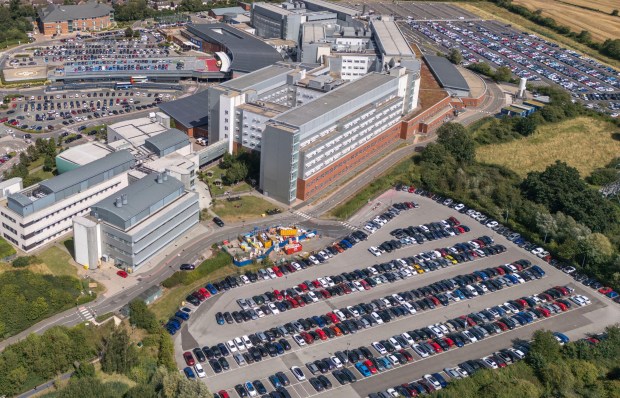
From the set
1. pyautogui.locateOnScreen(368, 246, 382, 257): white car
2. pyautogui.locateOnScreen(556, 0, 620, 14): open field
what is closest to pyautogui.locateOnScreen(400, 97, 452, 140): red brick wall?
pyautogui.locateOnScreen(368, 246, 382, 257): white car

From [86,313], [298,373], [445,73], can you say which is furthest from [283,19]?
[298,373]

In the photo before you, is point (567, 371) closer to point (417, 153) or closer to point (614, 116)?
point (417, 153)

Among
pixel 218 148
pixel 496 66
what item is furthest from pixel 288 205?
pixel 496 66

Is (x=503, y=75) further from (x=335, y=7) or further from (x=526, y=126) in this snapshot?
(x=335, y=7)

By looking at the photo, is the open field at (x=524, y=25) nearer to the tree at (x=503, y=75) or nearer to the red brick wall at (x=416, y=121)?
the tree at (x=503, y=75)

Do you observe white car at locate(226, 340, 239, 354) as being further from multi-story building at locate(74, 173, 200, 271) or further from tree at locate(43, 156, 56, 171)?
tree at locate(43, 156, 56, 171)

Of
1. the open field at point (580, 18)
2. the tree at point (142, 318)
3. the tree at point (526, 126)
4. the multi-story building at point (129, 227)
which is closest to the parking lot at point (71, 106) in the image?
the multi-story building at point (129, 227)
